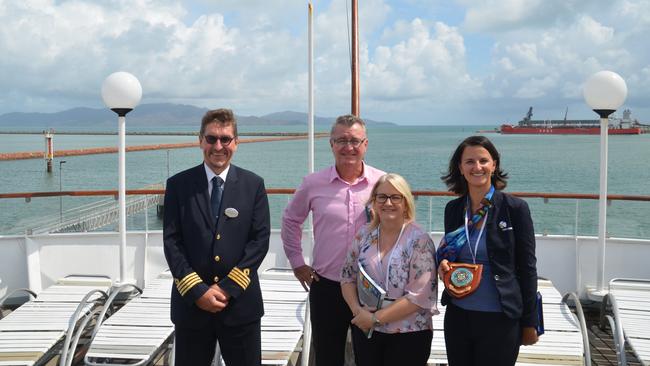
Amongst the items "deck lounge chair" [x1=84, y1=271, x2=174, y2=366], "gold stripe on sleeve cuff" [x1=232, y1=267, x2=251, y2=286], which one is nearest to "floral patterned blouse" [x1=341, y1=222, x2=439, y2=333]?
"gold stripe on sleeve cuff" [x1=232, y1=267, x2=251, y2=286]

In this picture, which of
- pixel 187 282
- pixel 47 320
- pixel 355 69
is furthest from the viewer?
pixel 355 69

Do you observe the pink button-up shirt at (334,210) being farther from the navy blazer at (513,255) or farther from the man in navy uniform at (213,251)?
the navy blazer at (513,255)

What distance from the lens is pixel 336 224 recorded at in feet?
8.29

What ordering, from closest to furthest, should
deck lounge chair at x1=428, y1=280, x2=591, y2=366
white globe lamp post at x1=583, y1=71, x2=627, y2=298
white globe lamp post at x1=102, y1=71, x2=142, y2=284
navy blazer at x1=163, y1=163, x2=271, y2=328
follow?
navy blazer at x1=163, y1=163, x2=271, y2=328 → deck lounge chair at x1=428, y1=280, x2=591, y2=366 → white globe lamp post at x1=583, y1=71, x2=627, y2=298 → white globe lamp post at x1=102, y1=71, x2=142, y2=284

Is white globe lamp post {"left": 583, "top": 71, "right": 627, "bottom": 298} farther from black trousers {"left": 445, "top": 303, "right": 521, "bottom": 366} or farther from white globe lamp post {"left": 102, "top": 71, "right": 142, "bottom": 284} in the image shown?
white globe lamp post {"left": 102, "top": 71, "right": 142, "bottom": 284}

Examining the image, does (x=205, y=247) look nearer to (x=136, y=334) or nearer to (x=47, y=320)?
(x=136, y=334)

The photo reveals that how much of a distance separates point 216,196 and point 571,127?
112 m

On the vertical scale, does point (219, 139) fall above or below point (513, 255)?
above

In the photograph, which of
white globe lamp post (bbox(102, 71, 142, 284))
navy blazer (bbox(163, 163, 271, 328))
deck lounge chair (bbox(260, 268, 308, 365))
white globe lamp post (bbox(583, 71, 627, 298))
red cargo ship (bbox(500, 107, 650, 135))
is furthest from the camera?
red cargo ship (bbox(500, 107, 650, 135))

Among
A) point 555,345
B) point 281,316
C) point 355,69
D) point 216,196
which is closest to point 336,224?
point 216,196

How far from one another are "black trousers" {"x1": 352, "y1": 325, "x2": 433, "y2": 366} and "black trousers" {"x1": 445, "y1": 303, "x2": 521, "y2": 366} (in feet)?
0.37

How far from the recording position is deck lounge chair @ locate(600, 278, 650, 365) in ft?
10.6

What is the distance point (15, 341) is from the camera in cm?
349

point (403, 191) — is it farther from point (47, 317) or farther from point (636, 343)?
point (47, 317)
